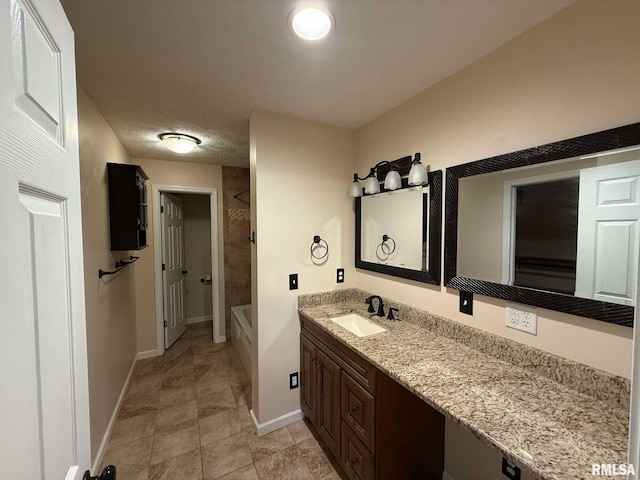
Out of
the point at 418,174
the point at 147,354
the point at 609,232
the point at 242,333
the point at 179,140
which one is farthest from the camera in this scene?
the point at 147,354

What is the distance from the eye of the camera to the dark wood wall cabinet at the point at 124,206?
2.10 m

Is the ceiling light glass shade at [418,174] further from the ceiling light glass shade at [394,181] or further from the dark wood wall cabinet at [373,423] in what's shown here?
the dark wood wall cabinet at [373,423]

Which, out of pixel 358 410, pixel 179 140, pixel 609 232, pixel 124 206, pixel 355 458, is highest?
pixel 179 140

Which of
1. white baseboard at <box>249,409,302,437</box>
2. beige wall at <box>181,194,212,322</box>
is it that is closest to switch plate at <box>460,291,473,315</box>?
white baseboard at <box>249,409,302,437</box>

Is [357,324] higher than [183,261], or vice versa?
[183,261]

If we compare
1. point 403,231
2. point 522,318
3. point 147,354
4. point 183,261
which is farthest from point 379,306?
point 183,261

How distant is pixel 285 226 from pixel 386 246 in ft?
2.54

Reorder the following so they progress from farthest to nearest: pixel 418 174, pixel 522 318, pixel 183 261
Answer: pixel 183 261 → pixel 418 174 → pixel 522 318

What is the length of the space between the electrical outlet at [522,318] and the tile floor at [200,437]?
4.54 feet

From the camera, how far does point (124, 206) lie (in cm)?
214

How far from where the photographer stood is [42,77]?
537 mm

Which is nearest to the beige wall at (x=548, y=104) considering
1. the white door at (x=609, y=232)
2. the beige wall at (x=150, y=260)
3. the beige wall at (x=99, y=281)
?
the white door at (x=609, y=232)

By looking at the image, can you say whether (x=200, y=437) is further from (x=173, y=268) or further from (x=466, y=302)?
(x=173, y=268)

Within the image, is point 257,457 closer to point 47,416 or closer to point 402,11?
point 47,416
